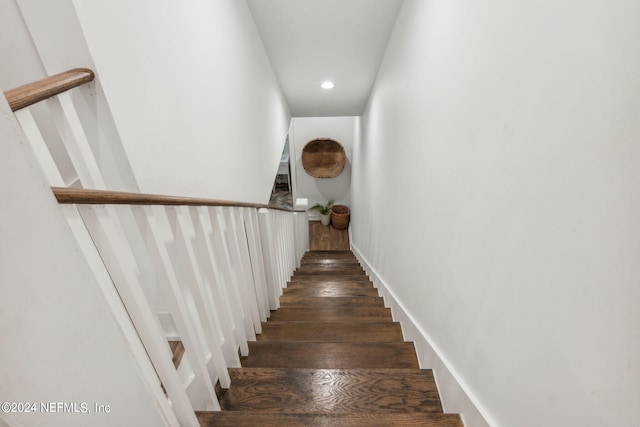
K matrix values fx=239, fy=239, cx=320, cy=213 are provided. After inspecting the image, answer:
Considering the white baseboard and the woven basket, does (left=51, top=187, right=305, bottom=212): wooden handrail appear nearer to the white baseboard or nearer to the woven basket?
the white baseboard

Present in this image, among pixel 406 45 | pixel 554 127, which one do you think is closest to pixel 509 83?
pixel 554 127

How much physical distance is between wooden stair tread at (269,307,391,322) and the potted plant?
3797 millimetres

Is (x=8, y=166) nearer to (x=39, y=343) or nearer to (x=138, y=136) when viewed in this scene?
(x=39, y=343)

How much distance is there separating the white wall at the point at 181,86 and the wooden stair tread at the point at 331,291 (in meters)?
1.04

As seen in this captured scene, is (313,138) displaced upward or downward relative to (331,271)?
upward

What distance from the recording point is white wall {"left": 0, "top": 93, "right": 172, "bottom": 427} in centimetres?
32

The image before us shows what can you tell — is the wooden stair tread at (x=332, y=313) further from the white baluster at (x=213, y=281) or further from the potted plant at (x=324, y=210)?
the potted plant at (x=324, y=210)

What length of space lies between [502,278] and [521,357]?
0.21 m

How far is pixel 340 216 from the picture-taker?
17.7ft

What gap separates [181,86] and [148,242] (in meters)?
0.71

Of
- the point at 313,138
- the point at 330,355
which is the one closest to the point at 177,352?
the point at 330,355

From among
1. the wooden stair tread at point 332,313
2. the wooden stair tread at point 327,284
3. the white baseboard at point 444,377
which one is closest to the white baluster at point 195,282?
the wooden stair tread at point 332,313

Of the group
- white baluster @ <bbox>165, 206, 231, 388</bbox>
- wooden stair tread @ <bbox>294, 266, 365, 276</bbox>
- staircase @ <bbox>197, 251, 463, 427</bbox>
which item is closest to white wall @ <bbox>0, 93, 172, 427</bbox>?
white baluster @ <bbox>165, 206, 231, 388</bbox>

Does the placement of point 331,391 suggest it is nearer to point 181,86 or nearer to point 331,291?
point 331,291
